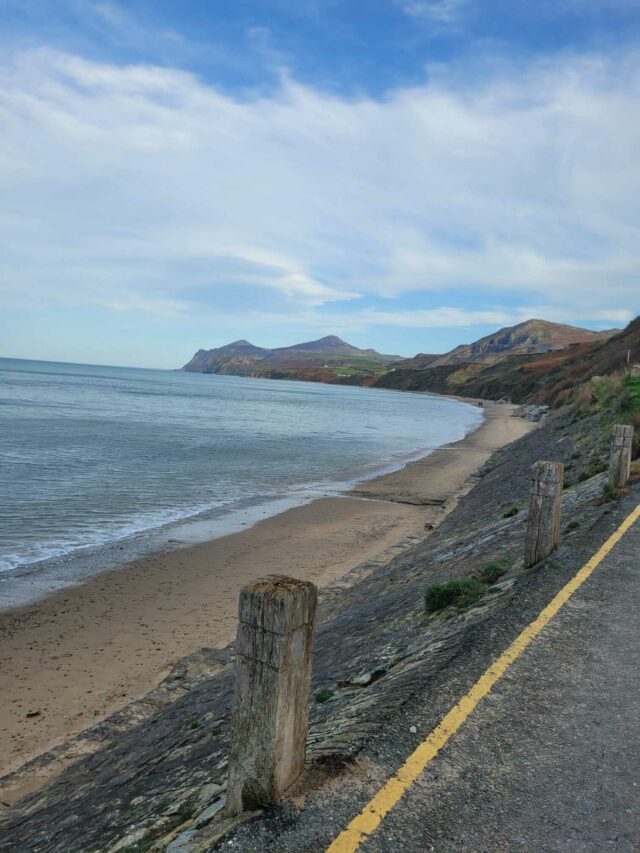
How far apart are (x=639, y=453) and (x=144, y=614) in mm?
11630

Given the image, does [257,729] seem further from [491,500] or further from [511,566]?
[491,500]

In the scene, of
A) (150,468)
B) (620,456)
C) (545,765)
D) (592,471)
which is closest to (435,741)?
(545,765)

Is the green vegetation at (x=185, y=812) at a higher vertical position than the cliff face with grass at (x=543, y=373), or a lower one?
lower

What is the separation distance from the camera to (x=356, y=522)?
20.8 m

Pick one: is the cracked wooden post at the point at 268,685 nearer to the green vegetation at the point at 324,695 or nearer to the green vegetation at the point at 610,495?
the green vegetation at the point at 324,695

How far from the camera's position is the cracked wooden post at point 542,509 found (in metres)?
8.18

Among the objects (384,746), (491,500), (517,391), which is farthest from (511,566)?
(517,391)

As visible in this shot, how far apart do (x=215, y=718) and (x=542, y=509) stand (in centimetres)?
473

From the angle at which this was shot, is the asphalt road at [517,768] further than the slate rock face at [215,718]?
No

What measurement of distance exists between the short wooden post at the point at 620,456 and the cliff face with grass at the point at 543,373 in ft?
85.2

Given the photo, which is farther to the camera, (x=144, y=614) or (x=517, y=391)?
(x=517, y=391)

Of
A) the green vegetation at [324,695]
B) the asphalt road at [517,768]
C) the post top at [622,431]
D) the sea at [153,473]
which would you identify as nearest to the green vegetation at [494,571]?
the asphalt road at [517,768]

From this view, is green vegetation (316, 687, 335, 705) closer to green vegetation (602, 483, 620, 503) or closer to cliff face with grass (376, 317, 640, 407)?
green vegetation (602, 483, 620, 503)

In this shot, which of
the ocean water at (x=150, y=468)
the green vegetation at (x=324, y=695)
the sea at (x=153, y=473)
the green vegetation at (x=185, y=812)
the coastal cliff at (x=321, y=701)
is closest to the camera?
the green vegetation at (x=185, y=812)
